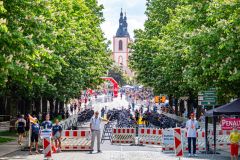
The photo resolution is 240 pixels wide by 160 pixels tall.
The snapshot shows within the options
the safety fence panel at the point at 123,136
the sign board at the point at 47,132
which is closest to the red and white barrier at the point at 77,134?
the sign board at the point at 47,132

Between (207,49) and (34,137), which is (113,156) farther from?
(207,49)

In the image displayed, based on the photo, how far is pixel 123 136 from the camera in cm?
2838

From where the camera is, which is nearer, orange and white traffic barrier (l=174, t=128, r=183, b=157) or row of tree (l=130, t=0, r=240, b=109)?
orange and white traffic barrier (l=174, t=128, r=183, b=157)

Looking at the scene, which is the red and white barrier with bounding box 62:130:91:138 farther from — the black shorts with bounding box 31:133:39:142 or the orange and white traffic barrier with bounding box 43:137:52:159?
the orange and white traffic barrier with bounding box 43:137:52:159

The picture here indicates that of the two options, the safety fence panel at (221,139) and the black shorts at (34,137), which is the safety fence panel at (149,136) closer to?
the safety fence panel at (221,139)

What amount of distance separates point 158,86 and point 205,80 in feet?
66.2

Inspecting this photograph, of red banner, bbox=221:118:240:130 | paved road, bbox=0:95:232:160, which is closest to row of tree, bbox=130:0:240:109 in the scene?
→ red banner, bbox=221:118:240:130

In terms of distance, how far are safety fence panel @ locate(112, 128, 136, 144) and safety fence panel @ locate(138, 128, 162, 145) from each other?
506 millimetres

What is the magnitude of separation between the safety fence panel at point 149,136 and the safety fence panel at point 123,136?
51 cm

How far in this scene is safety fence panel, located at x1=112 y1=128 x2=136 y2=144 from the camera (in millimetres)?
28078

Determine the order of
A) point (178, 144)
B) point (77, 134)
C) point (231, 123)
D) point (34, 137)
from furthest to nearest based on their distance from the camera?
1. point (77, 134)
2. point (34, 137)
3. point (231, 123)
4. point (178, 144)

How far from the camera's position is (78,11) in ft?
140

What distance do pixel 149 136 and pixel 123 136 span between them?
4.88 ft

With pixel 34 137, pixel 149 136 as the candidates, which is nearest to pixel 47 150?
pixel 34 137
